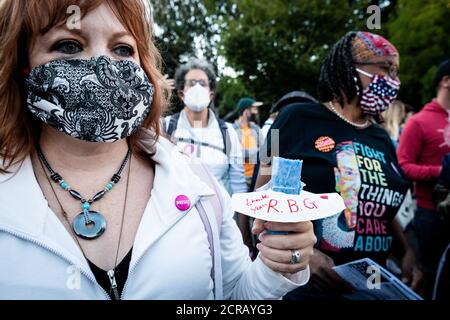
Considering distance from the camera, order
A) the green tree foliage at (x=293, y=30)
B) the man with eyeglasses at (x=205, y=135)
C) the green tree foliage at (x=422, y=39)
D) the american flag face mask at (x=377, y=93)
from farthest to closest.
→ the green tree foliage at (x=293, y=30), the green tree foliage at (x=422, y=39), the man with eyeglasses at (x=205, y=135), the american flag face mask at (x=377, y=93)

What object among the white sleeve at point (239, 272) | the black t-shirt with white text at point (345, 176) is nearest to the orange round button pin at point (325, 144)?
the black t-shirt with white text at point (345, 176)

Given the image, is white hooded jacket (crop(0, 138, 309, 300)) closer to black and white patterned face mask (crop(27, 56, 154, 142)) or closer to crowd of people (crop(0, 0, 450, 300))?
crowd of people (crop(0, 0, 450, 300))

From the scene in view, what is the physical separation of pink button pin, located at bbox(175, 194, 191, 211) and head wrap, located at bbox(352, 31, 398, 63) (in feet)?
4.31

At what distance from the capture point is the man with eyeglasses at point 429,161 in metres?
3.25

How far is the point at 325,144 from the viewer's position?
1.89 meters

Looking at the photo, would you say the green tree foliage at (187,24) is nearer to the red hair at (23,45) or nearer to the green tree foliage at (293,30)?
the green tree foliage at (293,30)

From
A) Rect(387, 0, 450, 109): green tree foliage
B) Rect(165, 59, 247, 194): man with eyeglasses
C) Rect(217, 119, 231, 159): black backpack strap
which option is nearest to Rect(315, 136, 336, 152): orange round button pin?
Rect(165, 59, 247, 194): man with eyeglasses

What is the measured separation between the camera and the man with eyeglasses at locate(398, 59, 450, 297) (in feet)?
10.7

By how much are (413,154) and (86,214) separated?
3014 mm

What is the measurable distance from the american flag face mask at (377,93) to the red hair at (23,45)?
1.16 meters

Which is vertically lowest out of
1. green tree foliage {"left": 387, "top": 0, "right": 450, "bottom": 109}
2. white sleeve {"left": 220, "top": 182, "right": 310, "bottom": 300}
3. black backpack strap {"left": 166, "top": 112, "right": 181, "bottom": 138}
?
white sleeve {"left": 220, "top": 182, "right": 310, "bottom": 300}

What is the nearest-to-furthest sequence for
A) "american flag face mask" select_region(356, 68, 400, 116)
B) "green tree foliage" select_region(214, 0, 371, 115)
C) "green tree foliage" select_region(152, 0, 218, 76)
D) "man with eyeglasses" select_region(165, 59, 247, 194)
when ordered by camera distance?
"american flag face mask" select_region(356, 68, 400, 116) → "man with eyeglasses" select_region(165, 59, 247, 194) → "green tree foliage" select_region(214, 0, 371, 115) → "green tree foliage" select_region(152, 0, 218, 76)

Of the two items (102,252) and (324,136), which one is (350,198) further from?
(102,252)

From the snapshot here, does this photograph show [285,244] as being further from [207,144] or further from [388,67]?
Result: [207,144]
